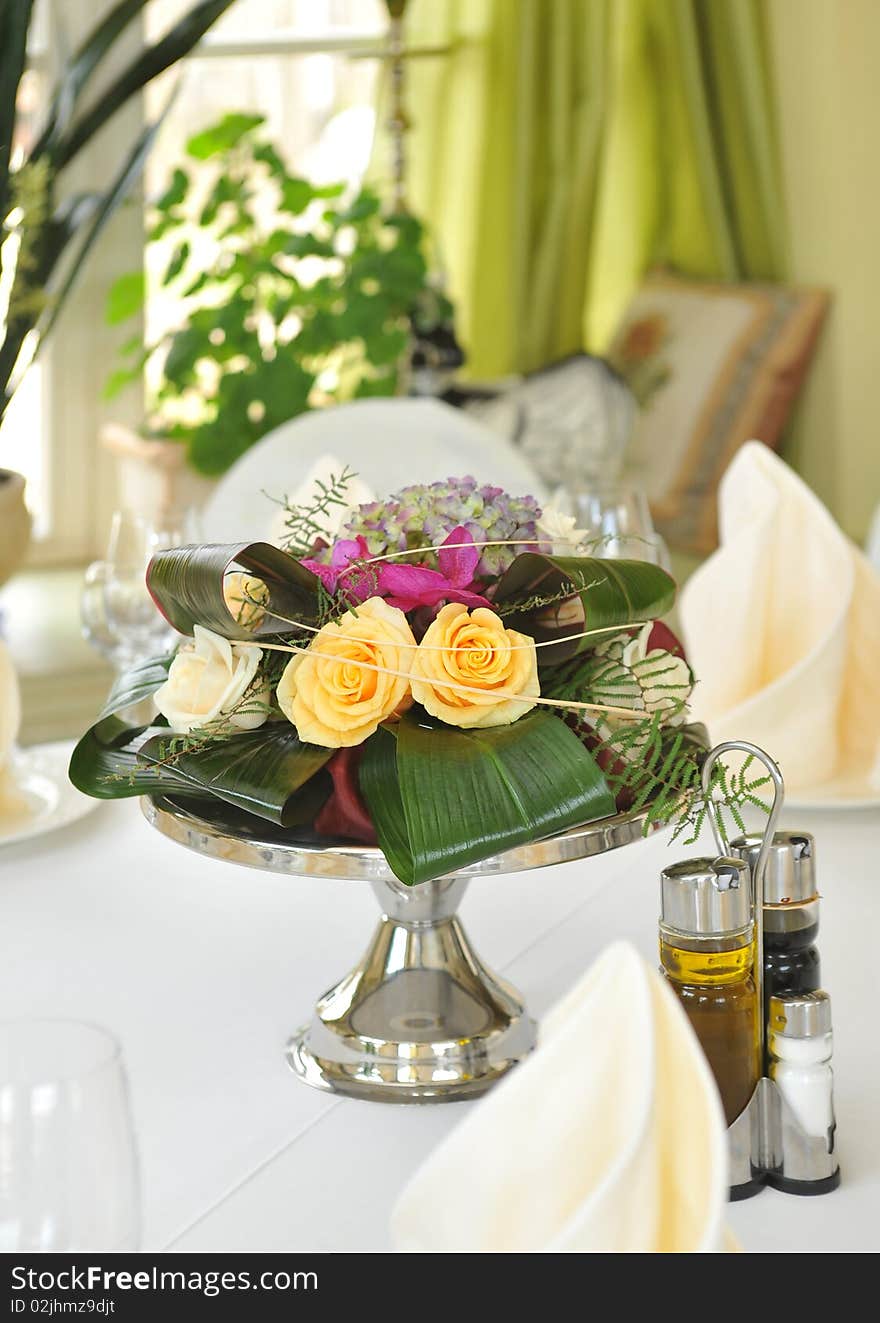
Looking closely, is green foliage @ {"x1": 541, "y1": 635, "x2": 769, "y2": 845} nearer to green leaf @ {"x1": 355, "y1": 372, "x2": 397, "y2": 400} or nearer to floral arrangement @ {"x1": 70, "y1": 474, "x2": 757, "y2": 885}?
floral arrangement @ {"x1": 70, "y1": 474, "x2": 757, "y2": 885}

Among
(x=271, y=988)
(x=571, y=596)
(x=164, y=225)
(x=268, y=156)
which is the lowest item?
(x=271, y=988)

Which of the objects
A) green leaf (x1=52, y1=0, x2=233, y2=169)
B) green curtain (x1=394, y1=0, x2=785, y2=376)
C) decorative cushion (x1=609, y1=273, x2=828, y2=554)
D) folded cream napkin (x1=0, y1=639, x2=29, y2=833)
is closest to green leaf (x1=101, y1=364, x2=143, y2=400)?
green leaf (x1=52, y1=0, x2=233, y2=169)

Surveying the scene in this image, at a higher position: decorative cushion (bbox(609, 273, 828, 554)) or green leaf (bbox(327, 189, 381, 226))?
green leaf (bbox(327, 189, 381, 226))

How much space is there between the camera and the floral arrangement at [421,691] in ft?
2.21

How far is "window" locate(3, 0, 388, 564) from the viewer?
2.78 metres

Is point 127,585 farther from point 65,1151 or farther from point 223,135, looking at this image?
A: point 223,135

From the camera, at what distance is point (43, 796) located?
1.11 metres

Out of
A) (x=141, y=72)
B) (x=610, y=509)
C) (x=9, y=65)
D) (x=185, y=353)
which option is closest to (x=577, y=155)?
(x=185, y=353)

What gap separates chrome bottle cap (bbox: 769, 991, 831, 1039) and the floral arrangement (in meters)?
0.09

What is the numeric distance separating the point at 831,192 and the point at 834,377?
33 centimetres

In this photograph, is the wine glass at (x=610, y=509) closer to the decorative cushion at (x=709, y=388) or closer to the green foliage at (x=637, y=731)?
the green foliage at (x=637, y=731)

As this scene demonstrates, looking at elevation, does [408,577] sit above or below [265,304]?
below

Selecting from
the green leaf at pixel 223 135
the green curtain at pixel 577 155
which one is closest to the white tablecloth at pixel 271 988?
the green leaf at pixel 223 135

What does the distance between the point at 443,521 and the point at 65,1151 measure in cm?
39
